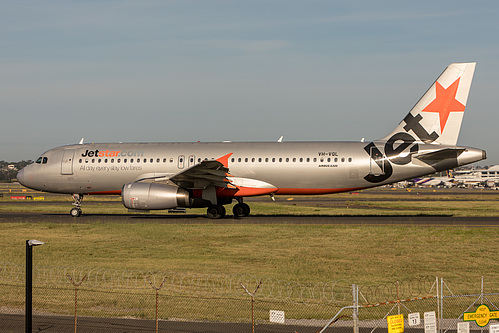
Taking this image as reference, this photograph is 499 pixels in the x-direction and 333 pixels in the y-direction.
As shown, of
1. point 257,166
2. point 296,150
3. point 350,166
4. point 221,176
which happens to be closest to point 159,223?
point 221,176

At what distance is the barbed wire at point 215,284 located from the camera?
16.2m

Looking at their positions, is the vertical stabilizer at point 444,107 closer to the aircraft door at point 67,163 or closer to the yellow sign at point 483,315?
the aircraft door at point 67,163

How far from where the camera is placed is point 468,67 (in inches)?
1394

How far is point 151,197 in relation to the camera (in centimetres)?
3425

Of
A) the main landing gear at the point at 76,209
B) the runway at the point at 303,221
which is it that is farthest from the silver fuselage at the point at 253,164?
the runway at the point at 303,221

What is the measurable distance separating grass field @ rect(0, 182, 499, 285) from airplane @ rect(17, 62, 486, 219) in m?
3.34

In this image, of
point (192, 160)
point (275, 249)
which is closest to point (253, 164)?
point (192, 160)

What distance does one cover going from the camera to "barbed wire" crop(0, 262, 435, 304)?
16156 mm

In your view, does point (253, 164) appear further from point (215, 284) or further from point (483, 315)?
point (483, 315)

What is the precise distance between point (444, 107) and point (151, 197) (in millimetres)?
18625

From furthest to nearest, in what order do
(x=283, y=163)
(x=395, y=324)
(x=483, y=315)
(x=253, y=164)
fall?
(x=253, y=164) → (x=283, y=163) → (x=483, y=315) → (x=395, y=324)

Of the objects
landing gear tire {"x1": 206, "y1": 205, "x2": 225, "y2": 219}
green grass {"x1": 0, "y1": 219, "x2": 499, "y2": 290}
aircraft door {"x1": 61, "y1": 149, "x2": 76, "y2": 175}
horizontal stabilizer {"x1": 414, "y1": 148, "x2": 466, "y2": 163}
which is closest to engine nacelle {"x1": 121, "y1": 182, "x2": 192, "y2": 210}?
green grass {"x1": 0, "y1": 219, "x2": 499, "y2": 290}

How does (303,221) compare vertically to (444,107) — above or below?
below

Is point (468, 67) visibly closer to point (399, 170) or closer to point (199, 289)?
point (399, 170)
